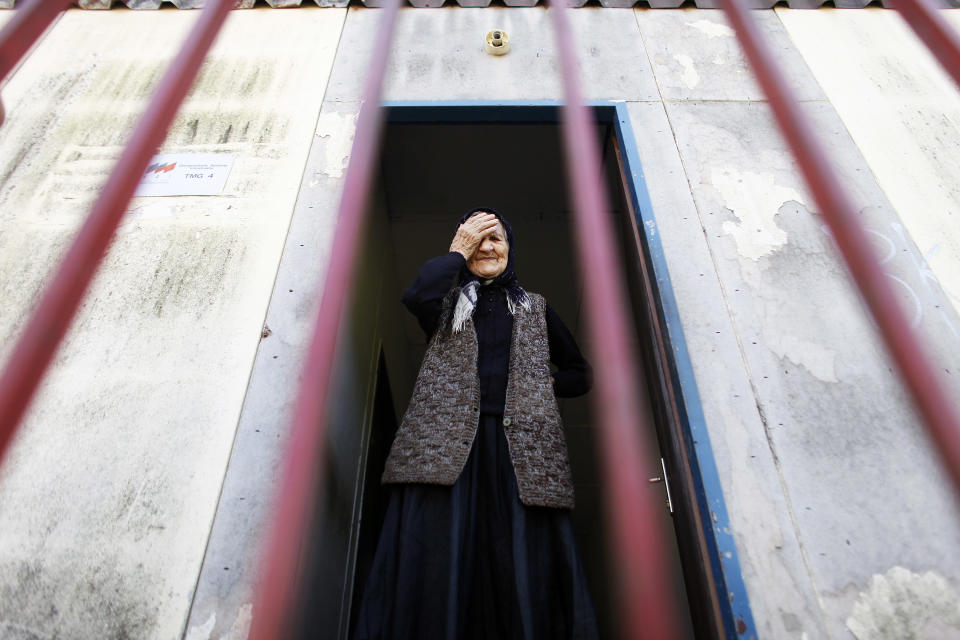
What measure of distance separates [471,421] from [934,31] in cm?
133

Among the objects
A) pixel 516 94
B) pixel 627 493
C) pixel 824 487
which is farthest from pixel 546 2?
pixel 627 493

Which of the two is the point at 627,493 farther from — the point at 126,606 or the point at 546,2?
the point at 546,2

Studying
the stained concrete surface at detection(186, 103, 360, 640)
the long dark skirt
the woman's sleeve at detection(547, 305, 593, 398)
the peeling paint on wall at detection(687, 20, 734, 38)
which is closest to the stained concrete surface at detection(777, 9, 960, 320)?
the peeling paint on wall at detection(687, 20, 734, 38)

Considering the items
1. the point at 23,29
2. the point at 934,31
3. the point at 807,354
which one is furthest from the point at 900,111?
the point at 23,29

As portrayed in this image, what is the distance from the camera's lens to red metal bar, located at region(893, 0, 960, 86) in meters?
1.05

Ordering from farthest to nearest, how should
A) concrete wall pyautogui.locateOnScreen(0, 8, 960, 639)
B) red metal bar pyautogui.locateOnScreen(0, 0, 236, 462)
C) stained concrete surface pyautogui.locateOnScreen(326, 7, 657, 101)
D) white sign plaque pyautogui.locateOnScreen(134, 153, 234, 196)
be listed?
stained concrete surface pyautogui.locateOnScreen(326, 7, 657, 101)
white sign plaque pyautogui.locateOnScreen(134, 153, 234, 196)
concrete wall pyautogui.locateOnScreen(0, 8, 960, 639)
red metal bar pyautogui.locateOnScreen(0, 0, 236, 462)

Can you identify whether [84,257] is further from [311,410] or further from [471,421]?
[471,421]

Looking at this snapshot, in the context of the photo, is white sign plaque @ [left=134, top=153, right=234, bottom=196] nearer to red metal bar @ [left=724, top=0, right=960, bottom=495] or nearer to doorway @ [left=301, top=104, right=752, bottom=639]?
doorway @ [left=301, top=104, right=752, bottom=639]

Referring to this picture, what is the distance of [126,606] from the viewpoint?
162 cm

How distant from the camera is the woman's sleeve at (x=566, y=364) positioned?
2.09 metres

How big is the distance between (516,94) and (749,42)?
5.57 feet

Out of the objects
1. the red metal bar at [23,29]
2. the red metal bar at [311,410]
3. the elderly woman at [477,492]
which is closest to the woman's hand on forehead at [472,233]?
the elderly woman at [477,492]

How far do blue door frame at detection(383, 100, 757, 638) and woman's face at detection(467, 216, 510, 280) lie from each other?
51 cm

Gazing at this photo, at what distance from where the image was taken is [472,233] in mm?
2125
